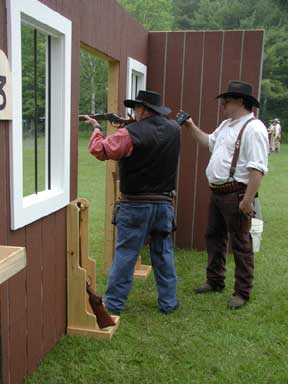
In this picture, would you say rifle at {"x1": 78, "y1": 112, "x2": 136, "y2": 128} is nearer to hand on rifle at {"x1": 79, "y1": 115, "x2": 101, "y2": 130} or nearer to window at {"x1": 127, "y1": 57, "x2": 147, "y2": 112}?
hand on rifle at {"x1": 79, "y1": 115, "x2": 101, "y2": 130}

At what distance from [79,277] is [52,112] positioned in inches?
45.0

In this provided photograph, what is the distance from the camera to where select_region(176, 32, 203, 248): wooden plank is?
509cm

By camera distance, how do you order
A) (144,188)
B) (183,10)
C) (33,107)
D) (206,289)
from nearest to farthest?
(33,107)
(144,188)
(206,289)
(183,10)

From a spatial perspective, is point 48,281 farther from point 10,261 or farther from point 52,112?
point 10,261

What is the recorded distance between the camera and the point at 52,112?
9.67ft

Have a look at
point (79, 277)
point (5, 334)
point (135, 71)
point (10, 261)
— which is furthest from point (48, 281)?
point (135, 71)

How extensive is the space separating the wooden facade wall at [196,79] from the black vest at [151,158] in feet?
5.96

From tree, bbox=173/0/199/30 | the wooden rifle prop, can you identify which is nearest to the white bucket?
the wooden rifle prop

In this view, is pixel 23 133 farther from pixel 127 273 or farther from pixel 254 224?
pixel 254 224

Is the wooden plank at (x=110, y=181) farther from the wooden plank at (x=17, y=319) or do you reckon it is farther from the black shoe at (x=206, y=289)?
the wooden plank at (x=17, y=319)

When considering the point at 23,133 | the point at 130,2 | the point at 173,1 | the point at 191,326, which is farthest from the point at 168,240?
the point at 173,1

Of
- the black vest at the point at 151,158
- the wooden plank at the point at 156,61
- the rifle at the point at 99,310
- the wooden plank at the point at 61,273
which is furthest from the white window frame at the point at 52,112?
the wooden plank at the point at 156,61

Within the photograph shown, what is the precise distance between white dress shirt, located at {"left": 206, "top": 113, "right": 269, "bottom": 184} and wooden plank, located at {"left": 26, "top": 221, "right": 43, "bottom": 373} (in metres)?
1.59

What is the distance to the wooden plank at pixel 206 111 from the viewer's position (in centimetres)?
502
